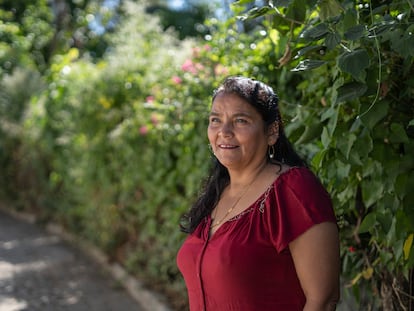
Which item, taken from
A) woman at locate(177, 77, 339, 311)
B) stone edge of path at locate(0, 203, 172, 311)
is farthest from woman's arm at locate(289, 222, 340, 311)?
stone edge of path at locate(0, 203, 172, 311)

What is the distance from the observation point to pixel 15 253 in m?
9.67

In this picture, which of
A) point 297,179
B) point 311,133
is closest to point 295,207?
point 297,179

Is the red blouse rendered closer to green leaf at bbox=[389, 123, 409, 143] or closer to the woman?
the woman

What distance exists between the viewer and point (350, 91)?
2.57 metres

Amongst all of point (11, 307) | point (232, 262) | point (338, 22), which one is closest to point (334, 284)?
point (232, 262)

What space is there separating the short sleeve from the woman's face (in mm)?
247

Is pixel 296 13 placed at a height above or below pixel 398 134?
above

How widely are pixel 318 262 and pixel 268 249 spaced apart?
20 centimetres

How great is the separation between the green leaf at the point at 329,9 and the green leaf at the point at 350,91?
0.92 feet

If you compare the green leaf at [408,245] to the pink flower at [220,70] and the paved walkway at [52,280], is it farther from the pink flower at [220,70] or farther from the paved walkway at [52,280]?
the paved walkway at [52,280]

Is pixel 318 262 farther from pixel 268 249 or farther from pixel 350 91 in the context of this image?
pixel 350 91

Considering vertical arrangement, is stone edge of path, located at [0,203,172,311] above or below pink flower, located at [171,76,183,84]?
below

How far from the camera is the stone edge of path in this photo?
6715 mm

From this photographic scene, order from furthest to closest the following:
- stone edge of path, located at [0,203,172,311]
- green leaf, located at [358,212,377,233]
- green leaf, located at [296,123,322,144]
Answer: stone edge of path, located at [0,203,172,311]
green leaf, located at [296,123,322,144]
green leaf, located at [358,212,377,233]
